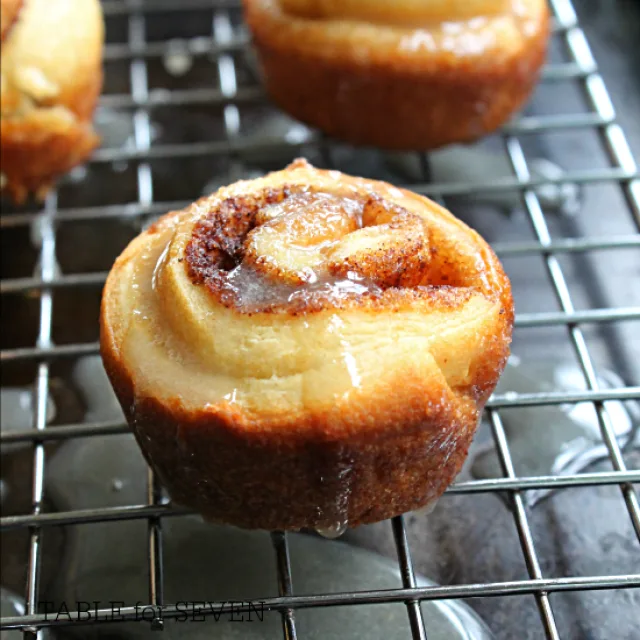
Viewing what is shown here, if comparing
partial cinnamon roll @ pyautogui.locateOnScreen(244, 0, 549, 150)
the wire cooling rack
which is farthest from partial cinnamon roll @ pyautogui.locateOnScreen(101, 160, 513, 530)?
partial cinnamon roll @ pyautogui.locateOnScreen(244, 0, 549, 150)

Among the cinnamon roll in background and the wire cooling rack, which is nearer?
the wire cooling rack

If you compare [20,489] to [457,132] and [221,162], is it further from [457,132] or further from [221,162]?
[457,132]

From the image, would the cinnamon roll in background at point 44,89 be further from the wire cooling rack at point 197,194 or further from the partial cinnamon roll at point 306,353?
the partial cinnamon roll at point 306,353

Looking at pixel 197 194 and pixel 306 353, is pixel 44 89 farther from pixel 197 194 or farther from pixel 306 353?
pixel 306 353

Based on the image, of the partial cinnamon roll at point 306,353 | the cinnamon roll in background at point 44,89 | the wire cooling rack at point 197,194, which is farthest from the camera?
the cinnamon roll in background at point 44,89

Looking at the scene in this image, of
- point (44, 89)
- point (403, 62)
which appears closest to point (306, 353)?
point (403, 62)

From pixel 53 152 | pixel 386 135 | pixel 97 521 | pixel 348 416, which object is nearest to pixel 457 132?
pixel 386 135

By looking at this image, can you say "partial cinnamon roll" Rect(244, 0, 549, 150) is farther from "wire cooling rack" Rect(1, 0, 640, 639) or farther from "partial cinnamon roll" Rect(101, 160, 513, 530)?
"partial cinnamon roll" Rect(101, 160, 513, 530)

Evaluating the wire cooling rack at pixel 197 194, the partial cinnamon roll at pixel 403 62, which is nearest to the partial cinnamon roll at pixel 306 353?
the wire cooling rack at pixel 197 194
